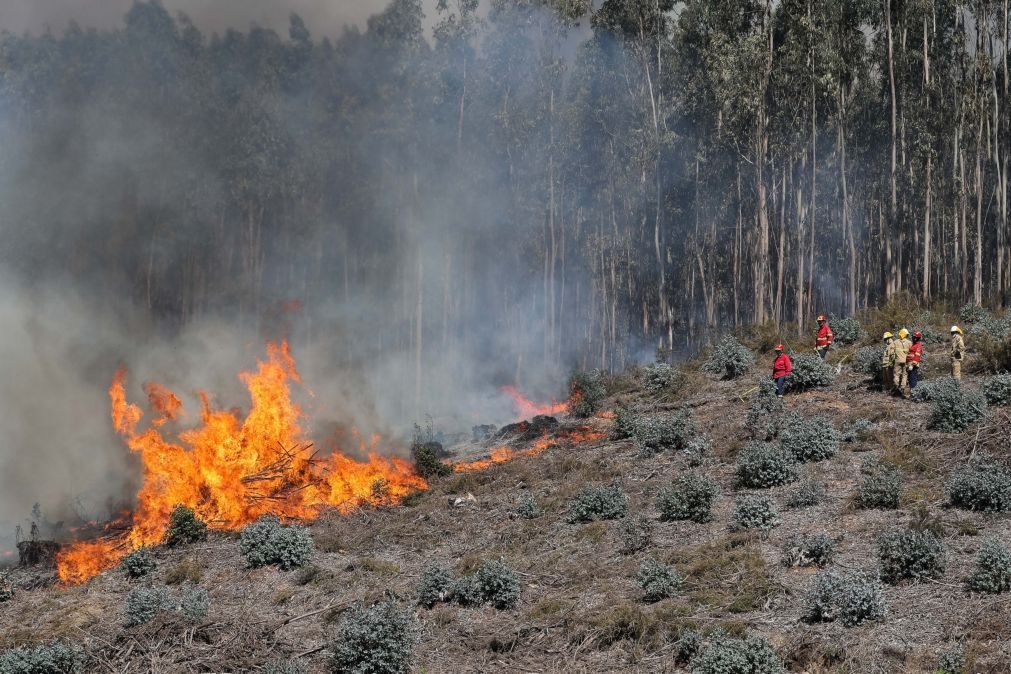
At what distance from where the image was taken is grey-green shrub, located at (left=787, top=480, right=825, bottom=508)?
15.9m

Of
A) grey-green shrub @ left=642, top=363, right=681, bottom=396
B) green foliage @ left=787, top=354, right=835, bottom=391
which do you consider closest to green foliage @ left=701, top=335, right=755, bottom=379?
grey-green shrub @ left=642, top=363, right=681, bottom=396

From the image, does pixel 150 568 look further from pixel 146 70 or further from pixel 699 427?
pixel 146 70

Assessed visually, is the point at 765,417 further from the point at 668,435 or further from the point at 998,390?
the point at 998,390

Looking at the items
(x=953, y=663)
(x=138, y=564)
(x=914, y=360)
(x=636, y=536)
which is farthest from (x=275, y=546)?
(x=914, y=360)

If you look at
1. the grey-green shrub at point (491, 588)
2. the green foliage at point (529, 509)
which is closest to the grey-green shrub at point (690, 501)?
the green foliage at point (529, 509)

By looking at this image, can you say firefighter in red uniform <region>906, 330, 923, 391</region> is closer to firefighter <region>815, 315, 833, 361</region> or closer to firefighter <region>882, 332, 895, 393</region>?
firefighter <region>882, 332, 895, 393</region>

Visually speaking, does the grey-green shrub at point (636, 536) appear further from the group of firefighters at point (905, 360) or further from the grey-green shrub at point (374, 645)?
the group of firefighters at point (905, 360)

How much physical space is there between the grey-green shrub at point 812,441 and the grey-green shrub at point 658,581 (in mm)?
5920

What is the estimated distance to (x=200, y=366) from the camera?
33.4 metres

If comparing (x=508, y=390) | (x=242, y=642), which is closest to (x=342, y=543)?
(x=242, y=642)

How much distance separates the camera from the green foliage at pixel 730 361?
27.9 metres

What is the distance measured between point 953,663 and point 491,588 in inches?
261

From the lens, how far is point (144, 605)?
45.1ft

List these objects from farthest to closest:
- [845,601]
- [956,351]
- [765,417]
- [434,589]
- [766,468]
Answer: [765,417] < [956,351] < [766,468] < [434,589] < [845,601]
